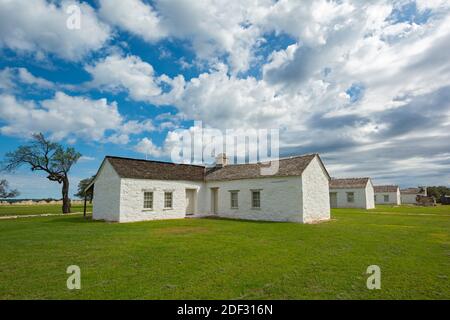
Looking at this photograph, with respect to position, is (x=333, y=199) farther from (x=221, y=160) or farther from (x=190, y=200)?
(x=190, y=200)

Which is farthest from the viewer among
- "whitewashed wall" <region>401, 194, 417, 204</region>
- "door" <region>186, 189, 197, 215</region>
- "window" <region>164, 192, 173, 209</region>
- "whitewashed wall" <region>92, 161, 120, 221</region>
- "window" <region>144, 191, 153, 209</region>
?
"whitewashed wall" <region>401, 194, 417, 204</region>

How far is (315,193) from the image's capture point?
20812 mm

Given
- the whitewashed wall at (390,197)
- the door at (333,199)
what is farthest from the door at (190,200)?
the whitewashed wall at (390,197)

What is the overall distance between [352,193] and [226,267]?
39.1 metres

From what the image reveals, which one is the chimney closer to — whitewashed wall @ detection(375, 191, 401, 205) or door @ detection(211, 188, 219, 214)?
door @ detection(211, 188, 219, 214)

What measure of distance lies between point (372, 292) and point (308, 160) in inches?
624

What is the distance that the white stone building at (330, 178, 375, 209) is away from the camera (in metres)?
39.3

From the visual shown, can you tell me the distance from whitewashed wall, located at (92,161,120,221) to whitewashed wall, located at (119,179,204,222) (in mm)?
A: 592

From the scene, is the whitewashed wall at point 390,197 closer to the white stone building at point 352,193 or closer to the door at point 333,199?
the white stone building at point 352,193

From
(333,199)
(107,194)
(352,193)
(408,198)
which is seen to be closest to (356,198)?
(352,193)

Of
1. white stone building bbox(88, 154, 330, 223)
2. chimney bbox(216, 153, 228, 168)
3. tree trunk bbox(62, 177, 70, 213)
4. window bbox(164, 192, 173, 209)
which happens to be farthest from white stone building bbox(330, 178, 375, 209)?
tree trunk bbox(62, 177, 70, 213)

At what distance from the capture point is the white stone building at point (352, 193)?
39.3m
